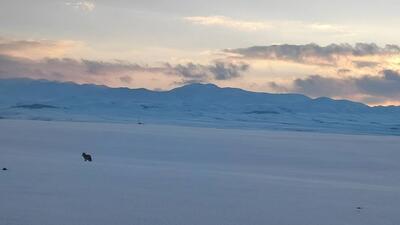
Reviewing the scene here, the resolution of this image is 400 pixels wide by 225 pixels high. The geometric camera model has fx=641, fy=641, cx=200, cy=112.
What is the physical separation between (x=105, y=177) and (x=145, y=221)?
4408mm

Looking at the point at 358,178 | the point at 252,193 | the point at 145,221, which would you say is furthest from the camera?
the point at 358,178

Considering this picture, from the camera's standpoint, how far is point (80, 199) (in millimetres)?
9211

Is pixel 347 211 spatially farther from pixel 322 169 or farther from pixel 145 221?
pixel 322 169

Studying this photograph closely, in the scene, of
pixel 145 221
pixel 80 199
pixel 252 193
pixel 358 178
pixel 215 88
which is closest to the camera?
pixel 145 221

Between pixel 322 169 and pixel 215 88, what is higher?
pixel 215 88

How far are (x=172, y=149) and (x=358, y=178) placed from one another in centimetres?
922

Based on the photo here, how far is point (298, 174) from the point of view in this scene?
15453 millimetres

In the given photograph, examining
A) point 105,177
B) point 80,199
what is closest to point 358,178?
point 105,177

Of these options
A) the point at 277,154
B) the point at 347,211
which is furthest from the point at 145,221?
the point at 277,154

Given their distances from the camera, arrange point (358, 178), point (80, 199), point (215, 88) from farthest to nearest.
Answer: point (215, 88) < point (358, 178) < point (80, 199)

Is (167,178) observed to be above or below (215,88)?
below

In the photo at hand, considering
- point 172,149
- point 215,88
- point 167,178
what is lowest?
point 167,178

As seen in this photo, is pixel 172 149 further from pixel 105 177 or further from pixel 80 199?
pixel 80 199

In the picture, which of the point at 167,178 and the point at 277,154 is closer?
the point at 167,178
